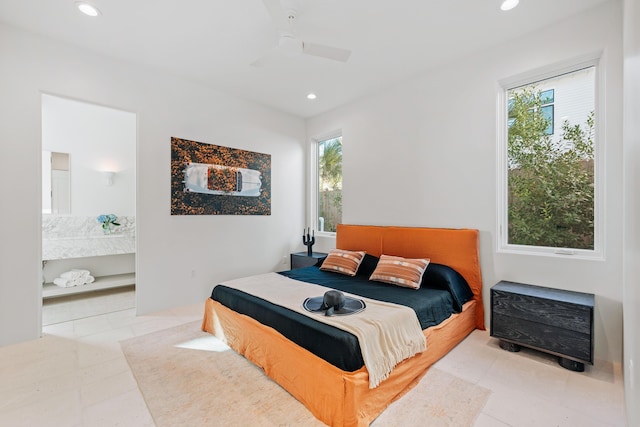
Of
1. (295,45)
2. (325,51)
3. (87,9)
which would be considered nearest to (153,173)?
(87,9)

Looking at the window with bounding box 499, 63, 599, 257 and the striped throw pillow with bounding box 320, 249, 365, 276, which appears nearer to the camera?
the window with bounding box 499, 63, 599, 257

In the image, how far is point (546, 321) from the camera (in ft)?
7.46

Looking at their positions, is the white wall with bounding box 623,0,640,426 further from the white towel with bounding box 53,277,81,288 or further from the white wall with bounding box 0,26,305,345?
the white towel with bounding box 53,277,81,288

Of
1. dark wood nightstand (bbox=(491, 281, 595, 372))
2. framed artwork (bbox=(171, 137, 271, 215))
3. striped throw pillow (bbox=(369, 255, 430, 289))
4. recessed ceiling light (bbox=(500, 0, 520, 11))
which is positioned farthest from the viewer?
framed artwork (bbox=(171, 137, 271, 215))

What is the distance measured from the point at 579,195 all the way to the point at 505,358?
5.31ft

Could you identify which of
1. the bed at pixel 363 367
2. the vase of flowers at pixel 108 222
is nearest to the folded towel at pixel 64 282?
the vase of flowers at pixel 108 222

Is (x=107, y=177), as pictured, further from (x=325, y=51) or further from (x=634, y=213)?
(x=634, y=213)

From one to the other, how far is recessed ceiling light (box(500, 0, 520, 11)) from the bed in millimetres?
2040

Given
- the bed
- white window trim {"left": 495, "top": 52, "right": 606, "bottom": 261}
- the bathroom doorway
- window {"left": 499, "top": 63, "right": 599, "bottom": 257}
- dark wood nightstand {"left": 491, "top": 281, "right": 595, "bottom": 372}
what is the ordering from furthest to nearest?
the bathroom doorway
window {"left": 499, "top": 63, "right": 599, "bottom": 257}
white window trim {"left": 495, "top": 52, "right": 606, "bottom": 261}
dark wood nightstand {"left": 491, "top": 281, "right": 595, "bottom": 372}
the bed

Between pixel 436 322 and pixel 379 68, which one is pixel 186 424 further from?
pixel 379 68

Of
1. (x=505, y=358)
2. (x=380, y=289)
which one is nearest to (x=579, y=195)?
(x=505, y=358)

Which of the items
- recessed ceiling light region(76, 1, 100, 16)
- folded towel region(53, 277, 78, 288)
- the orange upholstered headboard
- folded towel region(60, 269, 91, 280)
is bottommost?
folded towel region(53, 277, 78, 288)

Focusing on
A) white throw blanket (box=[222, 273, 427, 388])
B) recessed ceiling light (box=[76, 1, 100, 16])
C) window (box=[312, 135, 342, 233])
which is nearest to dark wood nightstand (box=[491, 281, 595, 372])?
white throw blanket (box=[222, 273, 427, 388])

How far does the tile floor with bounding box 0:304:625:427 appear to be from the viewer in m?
1.73
